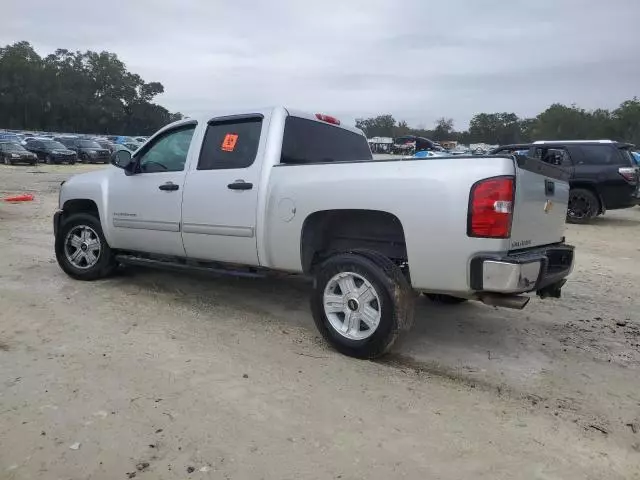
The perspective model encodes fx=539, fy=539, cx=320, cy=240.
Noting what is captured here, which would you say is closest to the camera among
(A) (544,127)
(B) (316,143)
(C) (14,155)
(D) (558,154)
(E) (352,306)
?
(E) (352,306)

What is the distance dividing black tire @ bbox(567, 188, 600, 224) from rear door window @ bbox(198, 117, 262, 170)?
971 centimetres

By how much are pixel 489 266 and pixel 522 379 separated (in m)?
0.94

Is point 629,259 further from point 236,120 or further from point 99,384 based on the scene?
point 99,384

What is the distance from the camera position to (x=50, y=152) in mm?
33781

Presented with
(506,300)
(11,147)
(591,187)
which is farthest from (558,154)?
(11,147)

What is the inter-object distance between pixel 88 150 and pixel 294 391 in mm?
38663

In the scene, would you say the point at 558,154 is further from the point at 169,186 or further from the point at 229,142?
the point at 169,186

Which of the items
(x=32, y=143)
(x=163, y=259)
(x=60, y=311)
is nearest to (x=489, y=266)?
(x=163, y=259)

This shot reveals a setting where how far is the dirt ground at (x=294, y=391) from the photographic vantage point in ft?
8.93

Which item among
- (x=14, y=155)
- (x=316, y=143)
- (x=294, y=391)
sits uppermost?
(x=14, y=155)

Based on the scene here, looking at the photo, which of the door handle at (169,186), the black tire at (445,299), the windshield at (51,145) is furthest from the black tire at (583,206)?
the windshield at (51,145)

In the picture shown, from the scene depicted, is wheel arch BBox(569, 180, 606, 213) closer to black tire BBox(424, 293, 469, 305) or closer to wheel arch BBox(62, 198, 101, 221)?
black tire BBox(424, 293, 469, 305)

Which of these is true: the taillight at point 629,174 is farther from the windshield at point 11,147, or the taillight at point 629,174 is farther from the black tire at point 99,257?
the windshield at point 11,147

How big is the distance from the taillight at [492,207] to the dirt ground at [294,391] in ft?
3.49
